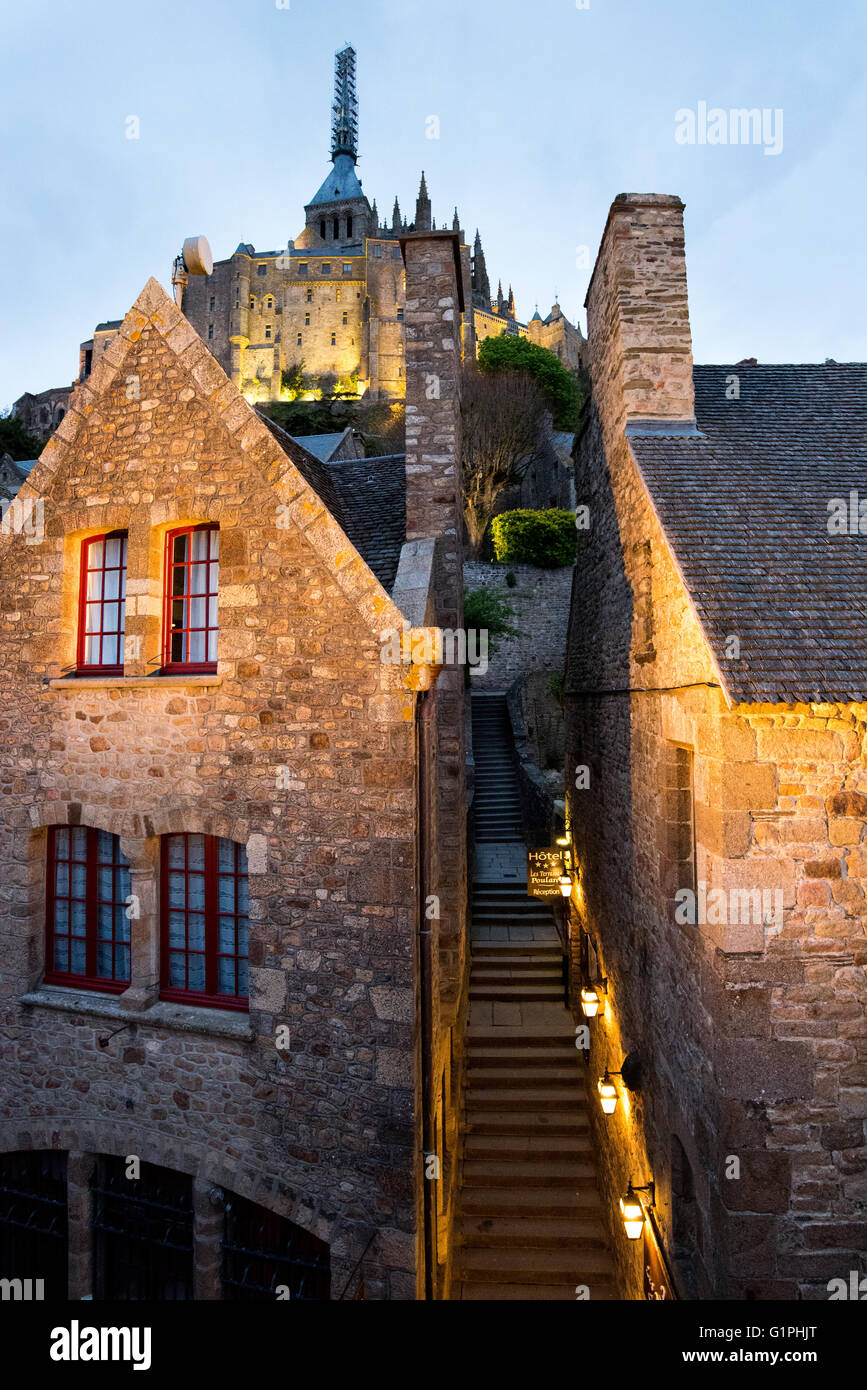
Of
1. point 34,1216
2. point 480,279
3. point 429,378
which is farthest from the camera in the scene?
point 480,279

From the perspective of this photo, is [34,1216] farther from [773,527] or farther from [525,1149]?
[773,527]

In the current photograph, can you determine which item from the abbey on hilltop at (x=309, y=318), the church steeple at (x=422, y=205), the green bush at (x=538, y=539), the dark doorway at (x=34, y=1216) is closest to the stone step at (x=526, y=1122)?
the dark doorway at (x=34, y=1216)

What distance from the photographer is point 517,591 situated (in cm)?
2636

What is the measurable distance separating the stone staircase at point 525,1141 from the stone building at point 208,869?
2447mm

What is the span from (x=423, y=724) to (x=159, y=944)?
3.38 metres

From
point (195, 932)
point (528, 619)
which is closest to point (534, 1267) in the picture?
point (195, 932)

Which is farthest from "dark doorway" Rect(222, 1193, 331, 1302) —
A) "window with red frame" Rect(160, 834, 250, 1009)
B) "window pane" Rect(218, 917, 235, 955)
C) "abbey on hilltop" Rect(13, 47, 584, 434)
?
"abbey on hilltop" Rect(13, 47, 584, 434)

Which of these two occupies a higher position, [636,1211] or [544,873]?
[544,873]

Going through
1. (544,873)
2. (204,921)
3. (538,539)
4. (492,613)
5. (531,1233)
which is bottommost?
(531,1233)

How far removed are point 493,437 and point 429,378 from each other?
25179mm

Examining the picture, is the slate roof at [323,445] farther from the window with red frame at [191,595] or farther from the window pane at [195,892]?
the window pane at [195,892]

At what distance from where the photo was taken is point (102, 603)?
7.02 metres
